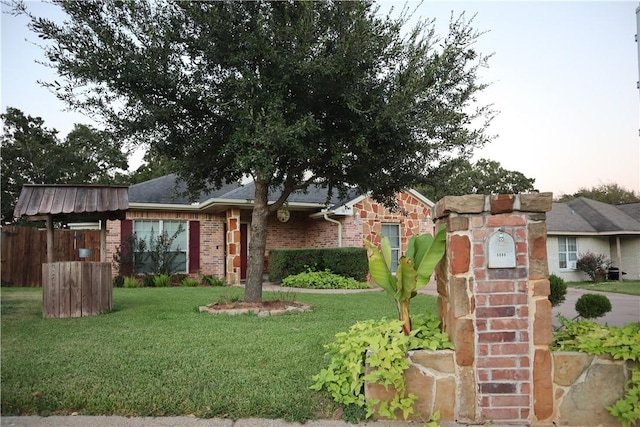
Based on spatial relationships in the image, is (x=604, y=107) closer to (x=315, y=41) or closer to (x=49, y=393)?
(x=315, y=41)

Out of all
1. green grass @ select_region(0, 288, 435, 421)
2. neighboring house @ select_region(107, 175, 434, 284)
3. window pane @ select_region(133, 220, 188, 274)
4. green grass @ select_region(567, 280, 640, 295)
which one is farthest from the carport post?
green grass @ select_region(567, 280, 640, 295)

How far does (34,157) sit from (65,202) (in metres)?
22.4

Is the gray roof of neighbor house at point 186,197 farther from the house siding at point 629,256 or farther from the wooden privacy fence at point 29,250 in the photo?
the house siding at point 629,256

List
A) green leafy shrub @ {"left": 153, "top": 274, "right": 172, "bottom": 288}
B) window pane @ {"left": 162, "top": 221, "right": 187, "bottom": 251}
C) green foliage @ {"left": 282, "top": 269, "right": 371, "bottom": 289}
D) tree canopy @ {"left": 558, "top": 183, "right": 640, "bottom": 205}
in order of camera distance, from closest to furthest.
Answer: green foliage @ {"left": 282, "top": 269, "right": 371, "bottom": 289}, green leafy shrub @ {"left": 153, "top": 274, "right": 172, "bottom": 288}, window pane @ {"left": 162, "top": 221, "right": 187, "bottom": 251}, tree canopy @ {"left": 558, "top": 183, "right": 640, "bottom": 205}

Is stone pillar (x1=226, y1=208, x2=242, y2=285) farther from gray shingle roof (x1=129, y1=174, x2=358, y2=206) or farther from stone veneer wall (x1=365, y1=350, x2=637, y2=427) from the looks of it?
stone veneer wall (x1=365, y1=350, x2=637, y2=427)

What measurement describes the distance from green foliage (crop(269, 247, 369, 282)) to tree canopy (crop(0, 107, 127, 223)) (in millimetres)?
15640

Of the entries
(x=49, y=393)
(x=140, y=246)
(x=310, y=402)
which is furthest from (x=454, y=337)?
(x=140, y=246)

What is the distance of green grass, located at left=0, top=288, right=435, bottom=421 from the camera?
339cm

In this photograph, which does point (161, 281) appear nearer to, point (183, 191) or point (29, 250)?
point (183, 191)

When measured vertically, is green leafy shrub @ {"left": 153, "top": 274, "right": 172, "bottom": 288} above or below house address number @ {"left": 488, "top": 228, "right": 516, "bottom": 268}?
below

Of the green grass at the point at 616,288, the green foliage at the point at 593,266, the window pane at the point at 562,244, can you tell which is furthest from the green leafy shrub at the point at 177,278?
the green foliage at the point at 593,266

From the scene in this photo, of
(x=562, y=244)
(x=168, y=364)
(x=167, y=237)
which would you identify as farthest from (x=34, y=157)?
(x=562, y=244)

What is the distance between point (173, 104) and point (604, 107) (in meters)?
8.70

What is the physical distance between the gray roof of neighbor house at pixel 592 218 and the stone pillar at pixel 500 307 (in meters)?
18.2
